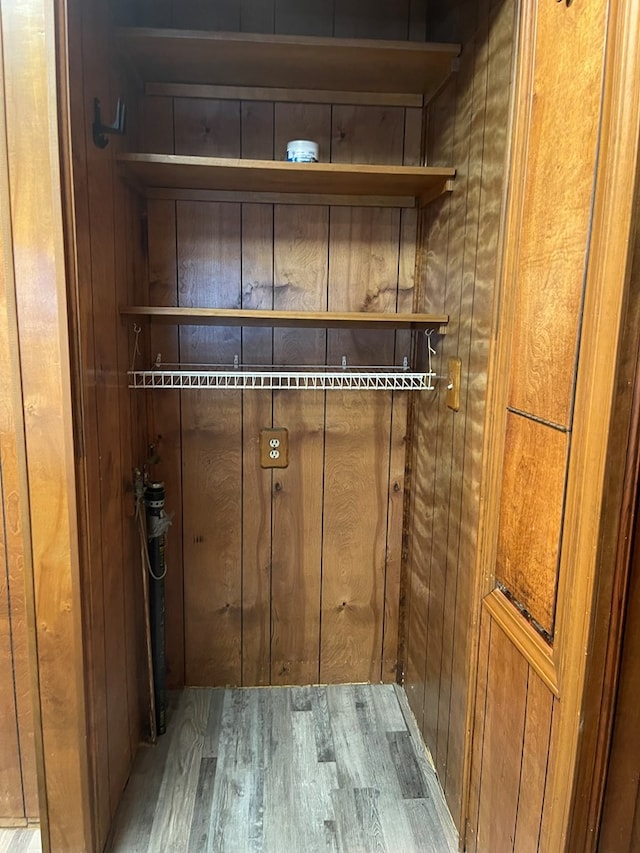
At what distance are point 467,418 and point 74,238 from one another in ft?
3.51

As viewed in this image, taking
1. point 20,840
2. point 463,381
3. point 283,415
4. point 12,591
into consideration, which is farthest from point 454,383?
point 20,840

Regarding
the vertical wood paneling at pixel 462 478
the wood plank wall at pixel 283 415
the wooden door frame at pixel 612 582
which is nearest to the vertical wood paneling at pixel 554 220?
the wooden door frame at pixel 612 582

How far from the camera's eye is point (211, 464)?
2100 mm

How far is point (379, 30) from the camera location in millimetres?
1881

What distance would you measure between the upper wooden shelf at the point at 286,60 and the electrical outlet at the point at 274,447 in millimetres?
1153

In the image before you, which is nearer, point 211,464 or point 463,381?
point 463,381

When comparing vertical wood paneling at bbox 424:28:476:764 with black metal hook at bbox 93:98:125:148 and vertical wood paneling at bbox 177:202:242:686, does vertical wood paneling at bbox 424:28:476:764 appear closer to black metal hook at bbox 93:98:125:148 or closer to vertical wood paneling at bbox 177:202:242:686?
vertical wood paneling at bbox 177:202:242:686

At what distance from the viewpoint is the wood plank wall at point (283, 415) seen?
192 cm

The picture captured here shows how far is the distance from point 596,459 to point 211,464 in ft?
4.76

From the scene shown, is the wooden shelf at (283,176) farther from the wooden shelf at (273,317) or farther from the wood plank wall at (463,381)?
the wooden shelf at (273,317)

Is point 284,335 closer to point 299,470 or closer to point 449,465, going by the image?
point 299,470

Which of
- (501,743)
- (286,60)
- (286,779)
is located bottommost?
(286,779)

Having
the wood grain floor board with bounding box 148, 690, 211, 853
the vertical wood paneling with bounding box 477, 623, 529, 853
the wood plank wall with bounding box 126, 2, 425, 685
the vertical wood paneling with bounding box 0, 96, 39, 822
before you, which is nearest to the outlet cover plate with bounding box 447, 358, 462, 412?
the wood plank wall with bounding box 126, 2, 425, 685

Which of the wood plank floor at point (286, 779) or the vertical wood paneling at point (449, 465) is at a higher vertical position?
the vertical wood paneling at point (449, 465)
